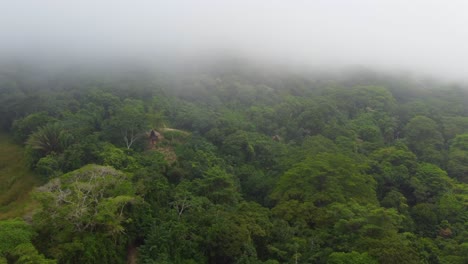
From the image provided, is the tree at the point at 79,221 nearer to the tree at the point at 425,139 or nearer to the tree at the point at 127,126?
the tree at the point at 127,126

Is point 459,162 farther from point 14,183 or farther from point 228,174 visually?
→ point 14,183

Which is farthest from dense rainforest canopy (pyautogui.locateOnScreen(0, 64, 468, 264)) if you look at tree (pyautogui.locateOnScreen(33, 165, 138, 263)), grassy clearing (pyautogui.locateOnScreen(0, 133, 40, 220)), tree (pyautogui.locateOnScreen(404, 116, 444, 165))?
grassy clearing (pyautogui.locateOnScreen(0, 133, 40, 220))

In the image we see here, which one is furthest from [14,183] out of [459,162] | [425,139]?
[425,139]

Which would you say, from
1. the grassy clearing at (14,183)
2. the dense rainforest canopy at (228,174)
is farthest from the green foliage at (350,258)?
the grassy clearing at (14,183)

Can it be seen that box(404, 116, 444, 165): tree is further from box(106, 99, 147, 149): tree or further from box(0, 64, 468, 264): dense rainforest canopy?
box(106, 99, 147, 149): tree

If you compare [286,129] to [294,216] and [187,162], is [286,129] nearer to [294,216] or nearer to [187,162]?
[187,162]

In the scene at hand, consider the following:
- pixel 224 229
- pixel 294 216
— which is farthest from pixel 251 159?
pixel 224 229
